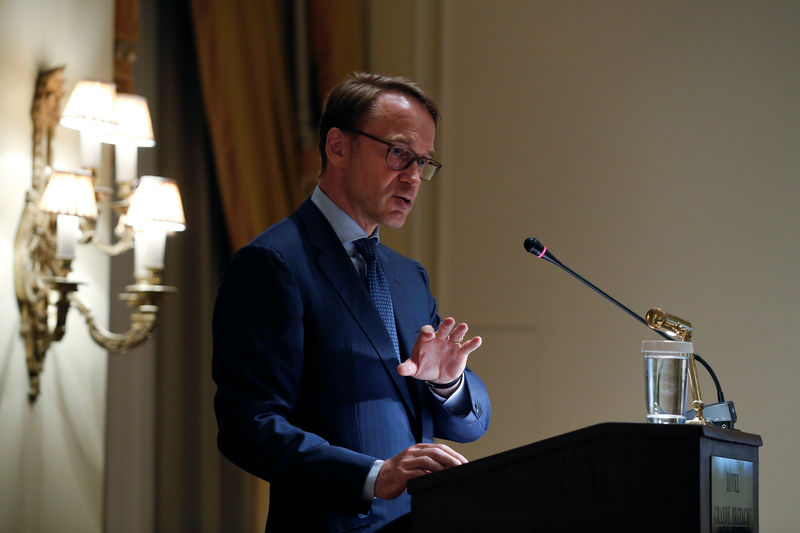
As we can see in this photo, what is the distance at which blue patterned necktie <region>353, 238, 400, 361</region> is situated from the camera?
6.05 feet

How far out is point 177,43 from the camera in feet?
12.5

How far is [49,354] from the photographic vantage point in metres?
2.98

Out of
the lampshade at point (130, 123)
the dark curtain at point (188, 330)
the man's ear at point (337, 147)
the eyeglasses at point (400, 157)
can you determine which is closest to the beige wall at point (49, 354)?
the lampshade at point (130, 123)

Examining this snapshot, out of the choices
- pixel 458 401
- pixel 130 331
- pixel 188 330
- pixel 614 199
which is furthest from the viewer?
pixel 188 330

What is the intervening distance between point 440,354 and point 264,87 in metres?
2.60

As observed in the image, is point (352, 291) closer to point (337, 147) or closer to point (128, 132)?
point (337, 147)

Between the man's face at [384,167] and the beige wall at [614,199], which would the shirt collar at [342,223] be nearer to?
the man's face at [384,167]

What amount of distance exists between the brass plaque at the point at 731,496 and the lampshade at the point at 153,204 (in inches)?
76.3

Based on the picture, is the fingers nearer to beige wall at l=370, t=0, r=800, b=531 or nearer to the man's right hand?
the man's right hand

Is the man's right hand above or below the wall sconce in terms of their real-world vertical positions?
below

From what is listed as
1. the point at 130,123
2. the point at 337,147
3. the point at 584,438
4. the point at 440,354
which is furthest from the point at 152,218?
the point at 584,438

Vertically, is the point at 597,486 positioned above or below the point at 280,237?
below

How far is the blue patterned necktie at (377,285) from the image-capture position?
1845mm

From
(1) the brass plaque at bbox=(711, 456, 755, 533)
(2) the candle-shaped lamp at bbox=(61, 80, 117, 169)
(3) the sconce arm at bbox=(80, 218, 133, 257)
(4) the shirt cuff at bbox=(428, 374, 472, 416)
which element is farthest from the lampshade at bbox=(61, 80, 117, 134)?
(1) the brass plaque at bbox=(711, 456, 755, 533)
